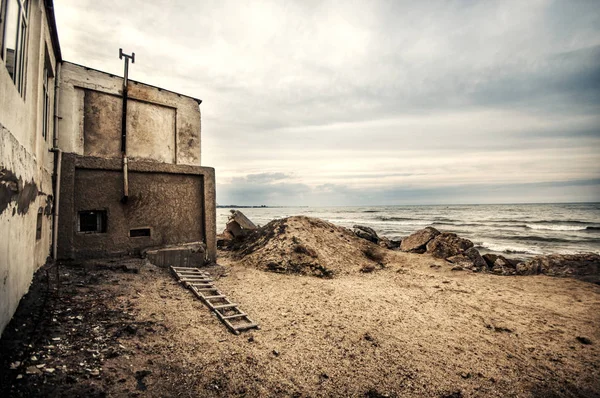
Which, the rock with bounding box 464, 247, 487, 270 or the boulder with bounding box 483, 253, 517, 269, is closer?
the rock with bounding box 464, 247, 487, 270

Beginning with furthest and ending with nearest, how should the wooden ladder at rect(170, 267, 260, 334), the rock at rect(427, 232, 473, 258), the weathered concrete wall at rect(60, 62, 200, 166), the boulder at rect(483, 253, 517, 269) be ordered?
the rock at rect(427, 232, 473, 258) < the boulder at rect(483, 253, 517, 269) < the weathered concrete wall at rect(60, 62, 200, 166) < the wooden ladder at rect(170, 267, 260, 334)

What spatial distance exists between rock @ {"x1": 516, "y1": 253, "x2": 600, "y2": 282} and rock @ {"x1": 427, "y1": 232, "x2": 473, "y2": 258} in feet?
7.25

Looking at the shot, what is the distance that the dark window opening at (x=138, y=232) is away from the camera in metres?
7.55

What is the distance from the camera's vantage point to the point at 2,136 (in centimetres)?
241

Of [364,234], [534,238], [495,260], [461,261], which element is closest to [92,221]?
[364,234]

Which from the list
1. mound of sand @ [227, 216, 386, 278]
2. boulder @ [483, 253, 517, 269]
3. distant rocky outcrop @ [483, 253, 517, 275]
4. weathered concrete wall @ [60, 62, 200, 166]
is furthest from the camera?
boulder @ [483, 253, 517, 269]

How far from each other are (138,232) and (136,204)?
698 mm

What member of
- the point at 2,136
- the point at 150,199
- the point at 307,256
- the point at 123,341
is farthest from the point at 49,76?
the point at 307,256

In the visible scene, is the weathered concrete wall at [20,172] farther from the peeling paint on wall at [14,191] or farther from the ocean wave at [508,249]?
the ocean wave at [508,249]

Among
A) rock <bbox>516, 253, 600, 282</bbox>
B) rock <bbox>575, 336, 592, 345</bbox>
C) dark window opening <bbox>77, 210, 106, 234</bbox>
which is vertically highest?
dark window opening <bbox>77, 210, 106, 234</bbox>

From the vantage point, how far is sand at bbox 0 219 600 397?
312 centimetres

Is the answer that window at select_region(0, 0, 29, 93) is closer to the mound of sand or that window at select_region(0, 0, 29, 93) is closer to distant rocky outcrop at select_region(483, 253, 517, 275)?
the mound of sand

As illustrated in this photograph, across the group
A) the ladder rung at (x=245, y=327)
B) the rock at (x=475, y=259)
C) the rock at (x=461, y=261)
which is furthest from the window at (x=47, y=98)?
the rock at (x=475, y=259)

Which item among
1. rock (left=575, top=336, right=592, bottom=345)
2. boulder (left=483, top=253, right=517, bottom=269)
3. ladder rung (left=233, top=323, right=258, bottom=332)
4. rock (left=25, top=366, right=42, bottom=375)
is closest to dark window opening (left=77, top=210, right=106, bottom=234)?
ladder rung (left=233, top=323, right=258, bottom=332)
